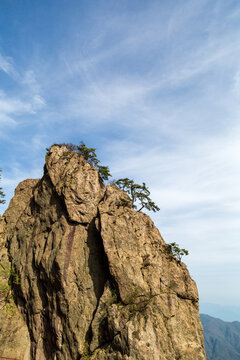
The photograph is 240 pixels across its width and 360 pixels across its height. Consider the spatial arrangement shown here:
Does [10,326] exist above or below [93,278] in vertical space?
below

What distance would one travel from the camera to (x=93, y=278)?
32.4 meters

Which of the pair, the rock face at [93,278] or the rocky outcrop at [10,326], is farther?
the rocky outcrop at [10,326]

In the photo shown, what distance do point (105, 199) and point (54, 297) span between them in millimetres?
15229

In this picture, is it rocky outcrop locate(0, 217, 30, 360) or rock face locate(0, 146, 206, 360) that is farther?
rocky outcrop locate(0, 217, 30, 360)

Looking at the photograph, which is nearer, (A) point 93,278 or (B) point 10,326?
(A) point 93,278

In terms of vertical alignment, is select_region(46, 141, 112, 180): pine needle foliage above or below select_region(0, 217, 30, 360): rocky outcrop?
above

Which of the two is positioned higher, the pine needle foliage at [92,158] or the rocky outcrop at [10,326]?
the pine needle foliage at [92,158]

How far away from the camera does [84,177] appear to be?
122 ft

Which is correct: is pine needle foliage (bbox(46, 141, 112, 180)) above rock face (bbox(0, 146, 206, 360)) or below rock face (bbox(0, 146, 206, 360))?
above

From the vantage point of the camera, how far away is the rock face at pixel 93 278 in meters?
26.8

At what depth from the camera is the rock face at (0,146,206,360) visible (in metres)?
26.8

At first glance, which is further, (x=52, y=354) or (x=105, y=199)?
(x=105, y=199)

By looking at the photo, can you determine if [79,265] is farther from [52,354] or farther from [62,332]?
[52,354]

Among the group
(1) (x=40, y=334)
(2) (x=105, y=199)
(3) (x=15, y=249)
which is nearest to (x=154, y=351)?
(1) (x=40, y=334)
